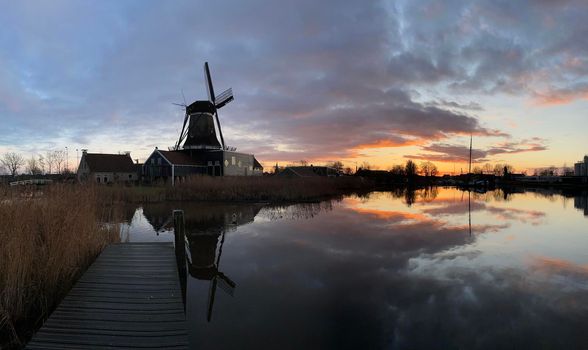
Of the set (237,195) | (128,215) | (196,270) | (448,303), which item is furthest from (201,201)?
(448,303)

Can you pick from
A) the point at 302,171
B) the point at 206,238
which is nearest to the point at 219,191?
the point at 206,238

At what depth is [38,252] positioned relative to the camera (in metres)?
5.60

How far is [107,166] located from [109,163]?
0.61 meters

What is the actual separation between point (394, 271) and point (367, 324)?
305 cm

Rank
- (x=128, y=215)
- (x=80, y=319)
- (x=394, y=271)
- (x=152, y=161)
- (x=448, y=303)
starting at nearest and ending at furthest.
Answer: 1. (x=80, y=319)
2. (x=448, y=303)
3. (x=394, y=271)
4. (x=128, y=215)
5. (x=152, y=161)

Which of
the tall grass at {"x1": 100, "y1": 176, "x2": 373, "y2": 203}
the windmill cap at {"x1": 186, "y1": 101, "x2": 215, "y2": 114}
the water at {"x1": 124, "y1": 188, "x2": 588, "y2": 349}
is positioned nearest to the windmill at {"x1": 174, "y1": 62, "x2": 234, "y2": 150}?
the windmill cap at {"x1": 186, "y1": 101, "x2": 215, "y2": 114}

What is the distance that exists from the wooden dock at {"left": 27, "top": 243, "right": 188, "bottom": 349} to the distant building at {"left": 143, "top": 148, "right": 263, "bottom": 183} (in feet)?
106

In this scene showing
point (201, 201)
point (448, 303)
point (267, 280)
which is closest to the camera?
point (448, 303)

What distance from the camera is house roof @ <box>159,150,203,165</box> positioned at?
3850 centimetres

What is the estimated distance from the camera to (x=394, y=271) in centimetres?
826

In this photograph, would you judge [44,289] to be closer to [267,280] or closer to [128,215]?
[267,280]

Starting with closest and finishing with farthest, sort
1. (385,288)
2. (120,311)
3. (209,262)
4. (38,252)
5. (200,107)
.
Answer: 1. (120,311)
2. (38,252)
3. (385,288)
4. (209,262)
5. (200,107)

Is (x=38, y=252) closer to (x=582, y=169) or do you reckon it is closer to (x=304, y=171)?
(x=304, y=171)

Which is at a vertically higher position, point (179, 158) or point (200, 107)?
point (200, 107)
